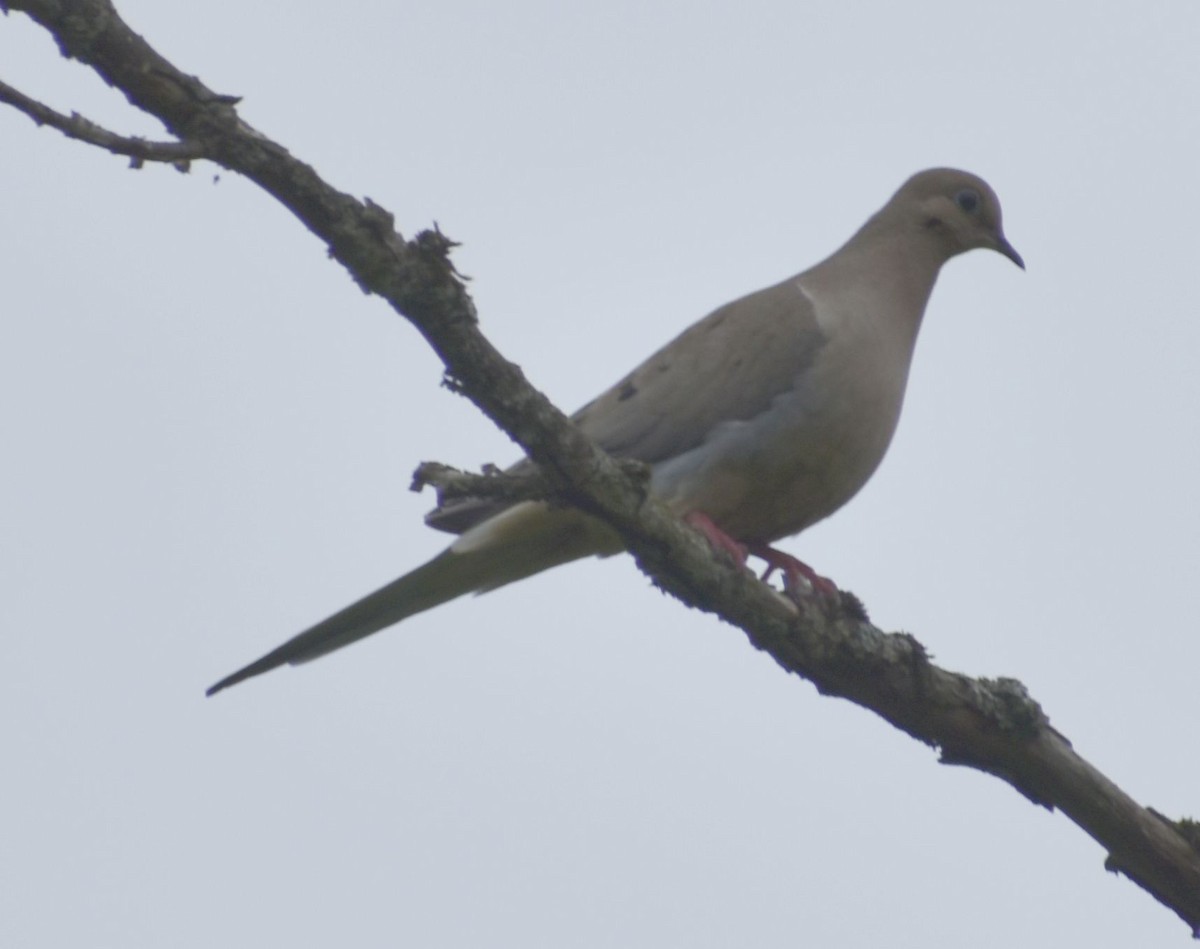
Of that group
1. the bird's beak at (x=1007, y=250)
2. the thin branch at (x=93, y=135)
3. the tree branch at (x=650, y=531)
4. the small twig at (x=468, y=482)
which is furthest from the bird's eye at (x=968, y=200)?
the thin branch at (x=93, y=135)

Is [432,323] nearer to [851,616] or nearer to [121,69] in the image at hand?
[121,69]

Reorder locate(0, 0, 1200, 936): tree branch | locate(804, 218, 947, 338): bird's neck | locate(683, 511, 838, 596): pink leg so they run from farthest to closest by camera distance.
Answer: locate(804, 218, 947, 338): bird's neck → locate(683, 511, 838, 596): pink leg → locate(0, 0, 1200, 936): tree branch

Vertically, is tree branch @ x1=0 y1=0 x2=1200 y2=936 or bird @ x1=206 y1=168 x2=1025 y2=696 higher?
bird @ x1=206 y1=168 x2=1025 y2=696

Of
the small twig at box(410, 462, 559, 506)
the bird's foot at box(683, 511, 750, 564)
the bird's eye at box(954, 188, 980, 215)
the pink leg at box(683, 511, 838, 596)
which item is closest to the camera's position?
the small twig at box(410, 462, 559, 506)

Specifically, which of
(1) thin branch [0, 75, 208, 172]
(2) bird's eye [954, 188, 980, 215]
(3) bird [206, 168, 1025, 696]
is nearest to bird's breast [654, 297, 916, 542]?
(3) bird [206, 168, 1025, 696]

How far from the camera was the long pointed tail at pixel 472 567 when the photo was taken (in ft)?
15.4

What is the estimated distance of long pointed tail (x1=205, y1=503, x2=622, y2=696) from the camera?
4688mm

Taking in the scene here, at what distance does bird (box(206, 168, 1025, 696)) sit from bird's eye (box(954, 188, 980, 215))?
2.88ft

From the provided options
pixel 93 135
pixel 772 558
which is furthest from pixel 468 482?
pixel 772 558

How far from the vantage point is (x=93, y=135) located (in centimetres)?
279

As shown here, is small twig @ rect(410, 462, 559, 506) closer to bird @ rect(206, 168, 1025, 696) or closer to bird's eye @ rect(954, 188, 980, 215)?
bird @ rect(206, 168, 1025, 696)

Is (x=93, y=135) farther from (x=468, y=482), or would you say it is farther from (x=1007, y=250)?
(x=1007, y=250)

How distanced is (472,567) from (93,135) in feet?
7.46

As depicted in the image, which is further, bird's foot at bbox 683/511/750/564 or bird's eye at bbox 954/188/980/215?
bird's eye at bbox 954/188/980/215
